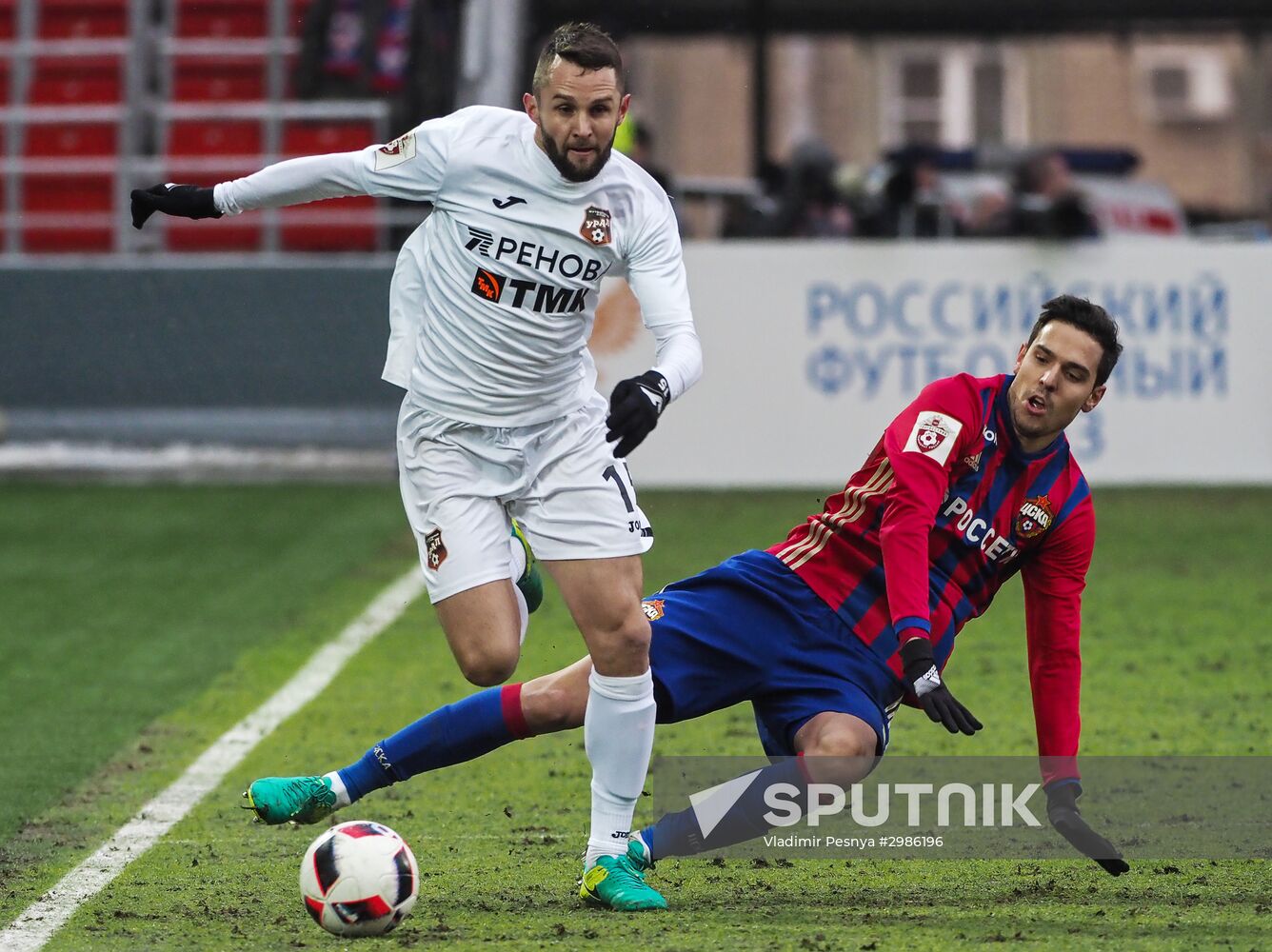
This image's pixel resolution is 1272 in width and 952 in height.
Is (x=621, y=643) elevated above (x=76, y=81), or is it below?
below

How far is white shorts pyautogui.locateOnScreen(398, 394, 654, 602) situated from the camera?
4688mm

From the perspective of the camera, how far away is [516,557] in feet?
17.1

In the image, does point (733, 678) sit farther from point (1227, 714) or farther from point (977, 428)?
point (1227, 714)

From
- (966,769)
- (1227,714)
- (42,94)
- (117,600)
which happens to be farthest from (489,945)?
(42,94)

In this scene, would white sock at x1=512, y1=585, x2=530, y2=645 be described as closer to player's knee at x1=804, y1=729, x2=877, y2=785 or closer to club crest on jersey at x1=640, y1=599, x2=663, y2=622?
club crest on jersey at x1=640, y1=599, x2=663, y2=622

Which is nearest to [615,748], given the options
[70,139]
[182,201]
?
[182,201]

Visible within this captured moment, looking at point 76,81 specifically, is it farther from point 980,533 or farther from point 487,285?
point 980,533

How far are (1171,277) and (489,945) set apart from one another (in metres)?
9.40

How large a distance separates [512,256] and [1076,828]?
6.12 ft

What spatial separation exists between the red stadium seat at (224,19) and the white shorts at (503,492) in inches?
501

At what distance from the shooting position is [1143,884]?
4660 millimetres

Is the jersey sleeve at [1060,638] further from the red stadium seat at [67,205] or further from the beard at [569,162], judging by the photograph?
the red stadium seat at [67,205]

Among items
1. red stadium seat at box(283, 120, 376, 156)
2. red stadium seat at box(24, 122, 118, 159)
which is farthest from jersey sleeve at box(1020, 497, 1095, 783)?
red stadium seat at box(24, 122, 118, 159)

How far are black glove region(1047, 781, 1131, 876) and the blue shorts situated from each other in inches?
16.6
